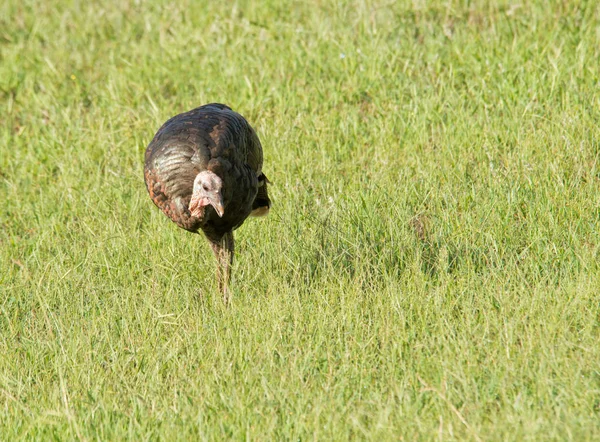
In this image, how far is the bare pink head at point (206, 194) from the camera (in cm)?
466

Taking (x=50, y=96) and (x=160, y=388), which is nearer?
(x=160, y=388)

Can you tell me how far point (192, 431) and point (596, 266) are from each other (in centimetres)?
240

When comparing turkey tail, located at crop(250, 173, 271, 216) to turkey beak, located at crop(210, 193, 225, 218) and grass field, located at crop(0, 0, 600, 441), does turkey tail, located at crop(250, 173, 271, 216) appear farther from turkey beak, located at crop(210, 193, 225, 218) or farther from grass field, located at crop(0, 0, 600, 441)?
turkey beak, located at crop(210, 193, 225, 218)

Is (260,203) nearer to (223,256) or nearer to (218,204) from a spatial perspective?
(223,256)

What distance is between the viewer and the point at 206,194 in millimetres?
4672

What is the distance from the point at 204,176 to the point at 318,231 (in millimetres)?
1192

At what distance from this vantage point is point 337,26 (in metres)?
8.05

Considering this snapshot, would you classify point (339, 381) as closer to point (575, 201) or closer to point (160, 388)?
point (160, 388)

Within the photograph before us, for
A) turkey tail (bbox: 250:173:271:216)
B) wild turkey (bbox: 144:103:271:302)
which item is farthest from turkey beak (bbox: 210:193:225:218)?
turkey tail (bbox: 250:173:271:216)

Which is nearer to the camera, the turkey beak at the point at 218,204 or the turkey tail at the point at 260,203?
the turkey beak at the point at 218,204

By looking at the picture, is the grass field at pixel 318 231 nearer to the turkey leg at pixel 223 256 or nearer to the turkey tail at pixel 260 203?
the turkey leg at pixel 223 256

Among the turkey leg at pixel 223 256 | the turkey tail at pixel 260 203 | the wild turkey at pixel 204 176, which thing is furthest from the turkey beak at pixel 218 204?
the turkey tail at pixel 260 203

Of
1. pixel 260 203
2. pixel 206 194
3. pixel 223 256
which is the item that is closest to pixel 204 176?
pixel 206 194

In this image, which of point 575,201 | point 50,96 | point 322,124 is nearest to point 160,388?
point 575,201
